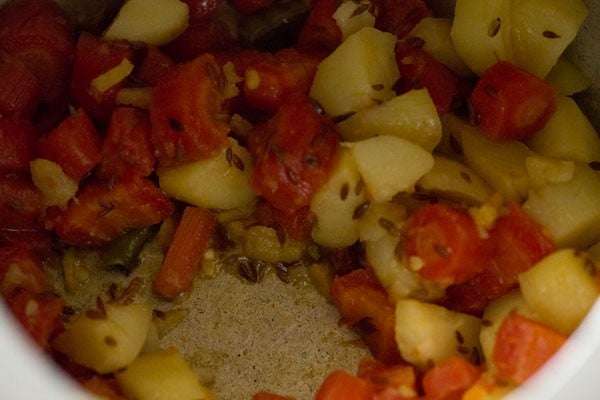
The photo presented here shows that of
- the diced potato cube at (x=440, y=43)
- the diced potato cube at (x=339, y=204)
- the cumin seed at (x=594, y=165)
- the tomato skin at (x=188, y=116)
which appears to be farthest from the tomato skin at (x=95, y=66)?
the cumin seed at (x=594, y=165)

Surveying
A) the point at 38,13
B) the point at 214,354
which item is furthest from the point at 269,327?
the point at 38,13

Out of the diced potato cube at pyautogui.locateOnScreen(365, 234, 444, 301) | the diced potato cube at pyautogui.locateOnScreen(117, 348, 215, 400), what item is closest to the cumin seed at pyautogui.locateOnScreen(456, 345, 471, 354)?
the diced potato cube at pyautogui.locateOnScreen(365, 234, 444, 301)

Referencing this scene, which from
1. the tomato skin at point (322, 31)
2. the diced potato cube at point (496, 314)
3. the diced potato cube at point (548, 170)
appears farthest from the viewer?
the tomato skin at point (322, 31)

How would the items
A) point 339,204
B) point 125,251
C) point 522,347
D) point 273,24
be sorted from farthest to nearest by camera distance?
point 273,24
point 125,251
point 339,204
point 522,347

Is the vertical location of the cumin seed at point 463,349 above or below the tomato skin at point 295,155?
below

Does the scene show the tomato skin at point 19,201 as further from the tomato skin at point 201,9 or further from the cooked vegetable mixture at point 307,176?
the tomato skin at point 201,9

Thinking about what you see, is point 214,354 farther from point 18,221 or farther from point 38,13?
point 38,13

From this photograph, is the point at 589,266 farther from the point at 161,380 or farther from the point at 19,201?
the point at 19,201

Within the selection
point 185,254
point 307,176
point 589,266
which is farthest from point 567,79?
point 185,254
